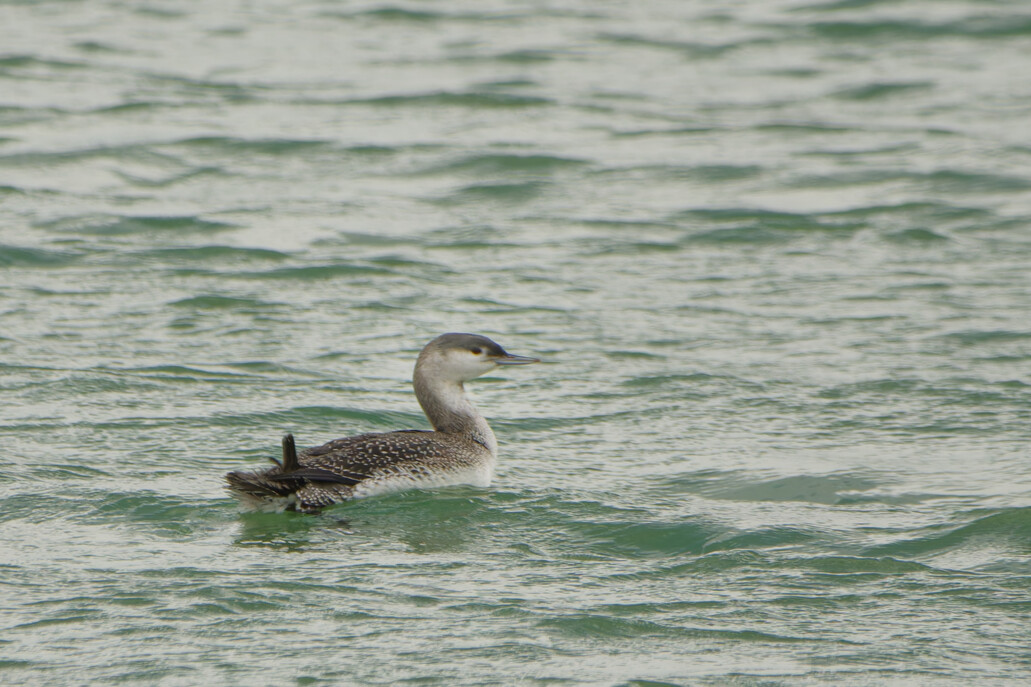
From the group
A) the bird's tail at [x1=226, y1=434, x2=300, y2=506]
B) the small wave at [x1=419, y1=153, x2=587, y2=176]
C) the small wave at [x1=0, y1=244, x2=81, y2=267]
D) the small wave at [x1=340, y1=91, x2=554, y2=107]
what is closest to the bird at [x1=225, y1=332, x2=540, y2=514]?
the bird's tail at [x1=226, y1=434, x2=300, y2=506]

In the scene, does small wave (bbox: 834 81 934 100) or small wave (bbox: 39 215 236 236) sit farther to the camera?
small wave (bbox: 834 81 934 100)

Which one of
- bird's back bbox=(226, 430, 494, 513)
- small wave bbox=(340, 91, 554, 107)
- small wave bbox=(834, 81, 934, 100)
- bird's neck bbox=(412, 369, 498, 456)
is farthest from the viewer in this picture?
small wave bbox=(834, 81, 934, 100)

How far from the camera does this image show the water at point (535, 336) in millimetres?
7035

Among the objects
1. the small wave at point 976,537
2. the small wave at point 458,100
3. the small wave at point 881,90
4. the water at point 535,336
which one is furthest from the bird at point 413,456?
the small wave at point 881,90

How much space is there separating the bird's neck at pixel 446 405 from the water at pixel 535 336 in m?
0.36

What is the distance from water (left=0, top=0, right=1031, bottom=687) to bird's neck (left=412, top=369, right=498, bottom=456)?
36cm

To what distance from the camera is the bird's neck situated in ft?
30.1

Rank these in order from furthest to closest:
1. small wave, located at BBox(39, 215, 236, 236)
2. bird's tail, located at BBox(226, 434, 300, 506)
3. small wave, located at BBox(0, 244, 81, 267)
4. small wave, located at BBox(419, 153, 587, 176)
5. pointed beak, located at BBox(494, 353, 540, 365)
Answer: small wave, located at BBox(419, 153, 587, 176), small wave, located at BBox(39, 215, 236, 236), small wave, located at BBox(0, 244, 81, 267), pointed beak, located at BBox(494, 353, 540, 365), bird's tail, located at BBox(226, 434, 300, 506)

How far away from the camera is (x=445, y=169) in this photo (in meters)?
16.2

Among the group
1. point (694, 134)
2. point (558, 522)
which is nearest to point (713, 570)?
point (558, 522)

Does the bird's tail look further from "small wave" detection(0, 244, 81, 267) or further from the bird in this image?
"small wave" detection(0, 244, 81, 267)

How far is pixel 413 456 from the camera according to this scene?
28.3 feet

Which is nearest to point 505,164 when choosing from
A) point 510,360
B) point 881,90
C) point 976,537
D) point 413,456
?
point 881,90

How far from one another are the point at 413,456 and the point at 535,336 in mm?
3175
